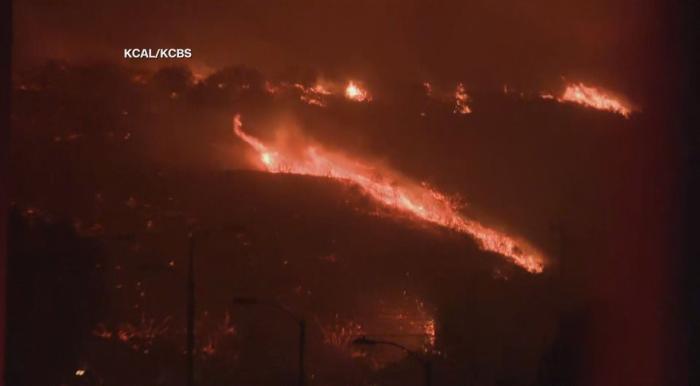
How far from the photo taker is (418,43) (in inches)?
152

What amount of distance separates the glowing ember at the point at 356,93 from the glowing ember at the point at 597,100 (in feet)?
2.45

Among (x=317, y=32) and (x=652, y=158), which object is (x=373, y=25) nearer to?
(x=317, y=32)

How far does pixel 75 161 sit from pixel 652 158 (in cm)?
218

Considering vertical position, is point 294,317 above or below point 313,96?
below

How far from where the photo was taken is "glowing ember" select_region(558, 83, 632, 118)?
3.77 meters

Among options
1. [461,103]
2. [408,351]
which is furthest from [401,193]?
[408,351]

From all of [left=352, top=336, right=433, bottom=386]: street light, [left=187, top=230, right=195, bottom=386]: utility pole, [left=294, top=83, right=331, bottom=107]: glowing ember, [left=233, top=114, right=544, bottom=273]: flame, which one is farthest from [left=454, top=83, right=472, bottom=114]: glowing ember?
[left=187, top=230, right=195, bottom=386]: utility pole

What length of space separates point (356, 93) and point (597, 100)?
35.9 inches

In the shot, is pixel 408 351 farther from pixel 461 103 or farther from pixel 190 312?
pixel 461 103

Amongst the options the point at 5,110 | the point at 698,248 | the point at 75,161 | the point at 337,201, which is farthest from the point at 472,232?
the point at 5,110

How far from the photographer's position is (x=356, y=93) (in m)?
3.77

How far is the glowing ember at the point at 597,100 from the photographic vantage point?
3.77 m

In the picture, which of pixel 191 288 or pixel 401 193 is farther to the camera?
pixel 401 193

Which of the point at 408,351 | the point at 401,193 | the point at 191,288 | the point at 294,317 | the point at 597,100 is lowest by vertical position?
the point at 408,351
